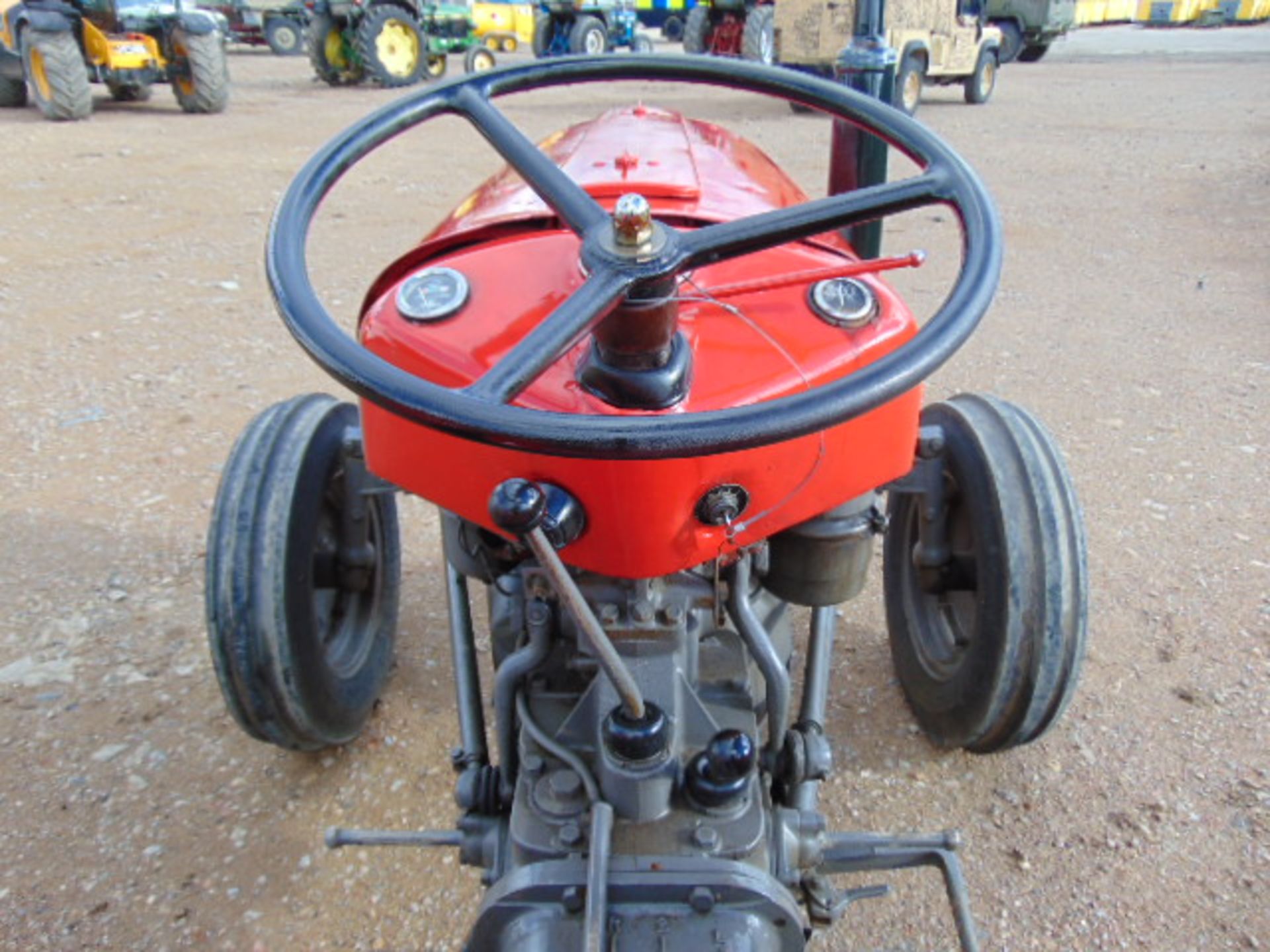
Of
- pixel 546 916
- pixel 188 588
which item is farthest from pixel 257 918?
pixel 188 588

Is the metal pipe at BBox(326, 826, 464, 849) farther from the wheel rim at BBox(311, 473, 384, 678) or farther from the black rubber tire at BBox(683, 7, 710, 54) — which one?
the black rubber tire at BBox(683, 7, 710, 54)

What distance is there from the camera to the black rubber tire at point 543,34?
1452 centimetres

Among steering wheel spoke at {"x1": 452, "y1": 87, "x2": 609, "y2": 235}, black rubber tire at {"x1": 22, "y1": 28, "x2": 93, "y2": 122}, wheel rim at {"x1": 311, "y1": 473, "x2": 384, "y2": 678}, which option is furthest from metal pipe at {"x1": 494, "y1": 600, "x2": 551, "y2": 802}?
black rubber tire at {"x1": 22, "y1": 28, "x2": 93, "y2": 122}

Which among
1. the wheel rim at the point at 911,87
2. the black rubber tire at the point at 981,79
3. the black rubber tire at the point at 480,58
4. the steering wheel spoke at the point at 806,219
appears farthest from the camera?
the black rubber tire at the point at 480,58

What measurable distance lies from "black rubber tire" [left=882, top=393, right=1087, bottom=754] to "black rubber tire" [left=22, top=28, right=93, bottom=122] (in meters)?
9.20

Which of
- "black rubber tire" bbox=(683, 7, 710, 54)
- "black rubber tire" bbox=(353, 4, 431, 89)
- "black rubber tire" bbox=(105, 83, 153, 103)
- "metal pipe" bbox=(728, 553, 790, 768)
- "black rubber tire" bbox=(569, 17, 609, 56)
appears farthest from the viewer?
"black rubber tire" bbox=(569, 17, 609, 56)

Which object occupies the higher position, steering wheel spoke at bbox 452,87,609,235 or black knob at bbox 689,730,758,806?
steering wheel spoke at bbox 452,87,609,235

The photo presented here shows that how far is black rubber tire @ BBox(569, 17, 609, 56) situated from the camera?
14.0 meters

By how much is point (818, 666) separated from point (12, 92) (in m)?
11.2

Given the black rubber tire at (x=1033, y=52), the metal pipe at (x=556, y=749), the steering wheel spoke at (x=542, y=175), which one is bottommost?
the black rubber tire at (x=1033, y=52)

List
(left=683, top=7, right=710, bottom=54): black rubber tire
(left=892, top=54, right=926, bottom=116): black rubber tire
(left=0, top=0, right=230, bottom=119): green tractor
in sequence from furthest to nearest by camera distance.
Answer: (left=683, top=7, right=710, bottom=54): black rubber tire
(left=892, top=54, right=926, bottom=116): black rubber tire
(left=0, top=0, right=230, bottom=119): green tractor

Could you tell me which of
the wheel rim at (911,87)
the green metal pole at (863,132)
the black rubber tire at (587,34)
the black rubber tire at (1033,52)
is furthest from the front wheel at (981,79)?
the green metal pole at (863,132)

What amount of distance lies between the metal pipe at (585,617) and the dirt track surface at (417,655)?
81cm

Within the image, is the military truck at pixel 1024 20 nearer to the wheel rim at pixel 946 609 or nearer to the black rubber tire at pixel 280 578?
the wheel rim at pixel 946 609
